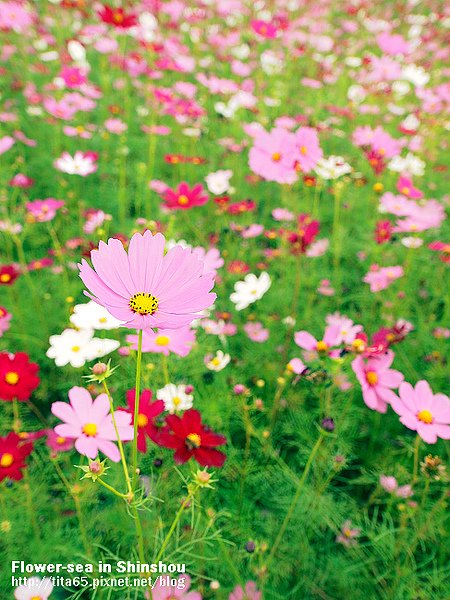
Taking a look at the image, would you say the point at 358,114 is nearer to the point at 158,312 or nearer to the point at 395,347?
the point at 395,347

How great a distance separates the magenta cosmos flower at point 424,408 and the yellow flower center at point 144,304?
48cm

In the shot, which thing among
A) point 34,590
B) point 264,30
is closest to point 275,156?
point 34,590

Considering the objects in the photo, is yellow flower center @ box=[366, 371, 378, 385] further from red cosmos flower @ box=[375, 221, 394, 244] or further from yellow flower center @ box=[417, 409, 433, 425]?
red cosmos flower @ box=[375, 221, 394, 244]

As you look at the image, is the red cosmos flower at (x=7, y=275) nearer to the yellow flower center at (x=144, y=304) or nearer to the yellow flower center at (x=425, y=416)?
the yellow flower center at (x=144, y=304)

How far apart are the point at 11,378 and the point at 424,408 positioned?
746 mm

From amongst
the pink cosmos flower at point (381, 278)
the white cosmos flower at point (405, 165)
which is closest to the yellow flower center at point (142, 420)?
the pink cosmos flower at point (381, 278)

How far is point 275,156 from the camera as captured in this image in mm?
→ 1310

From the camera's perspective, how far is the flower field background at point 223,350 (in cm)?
74

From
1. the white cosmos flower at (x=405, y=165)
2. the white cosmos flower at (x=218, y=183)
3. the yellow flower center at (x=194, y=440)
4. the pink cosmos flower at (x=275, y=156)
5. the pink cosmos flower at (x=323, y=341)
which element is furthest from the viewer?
the white cosmos flower at (x=405, y=165)

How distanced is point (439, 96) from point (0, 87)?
2.33m

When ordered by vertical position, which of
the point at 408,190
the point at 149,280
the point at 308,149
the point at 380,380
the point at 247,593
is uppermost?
the point at 308,149

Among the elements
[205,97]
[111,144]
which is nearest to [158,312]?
[111,144]

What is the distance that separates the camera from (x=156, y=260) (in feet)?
1.94

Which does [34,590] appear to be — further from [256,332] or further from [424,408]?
[256,332]
